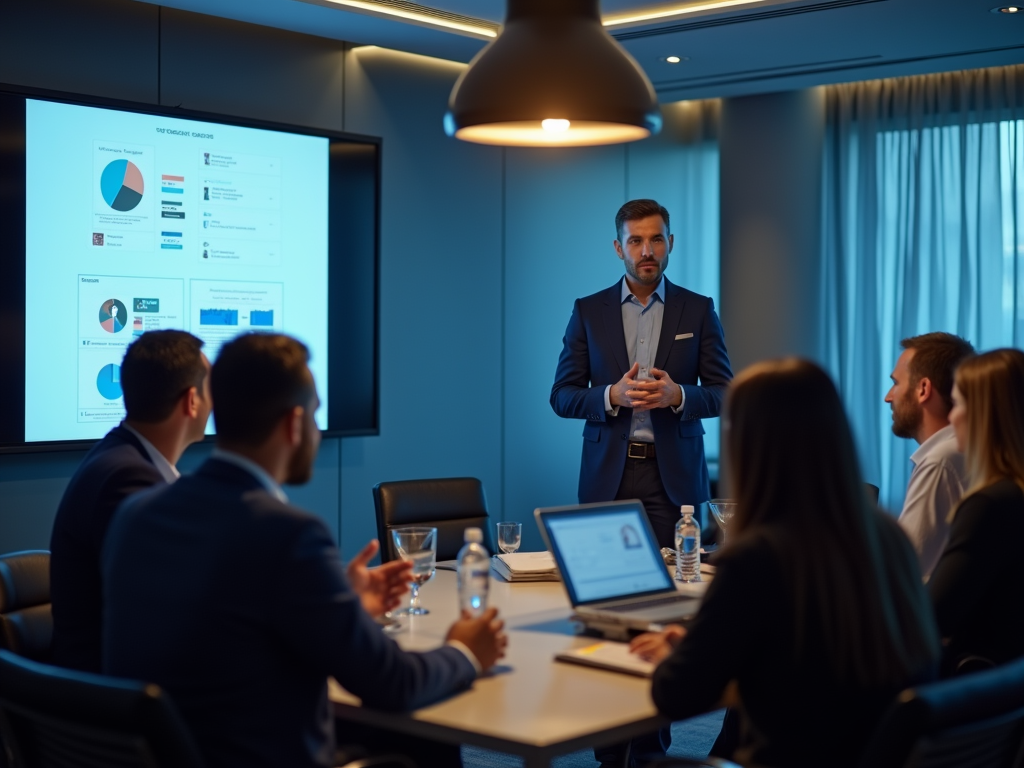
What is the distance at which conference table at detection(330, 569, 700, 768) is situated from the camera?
197cm

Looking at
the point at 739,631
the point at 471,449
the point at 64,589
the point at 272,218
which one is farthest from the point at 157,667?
the point at 471,449

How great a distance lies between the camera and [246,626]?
1960 millimetres

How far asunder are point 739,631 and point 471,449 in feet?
14.9

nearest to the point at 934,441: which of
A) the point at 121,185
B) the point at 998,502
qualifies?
the point at 998,502

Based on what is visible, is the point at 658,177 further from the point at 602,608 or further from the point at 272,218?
the point at 602,608

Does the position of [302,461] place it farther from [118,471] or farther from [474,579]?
[118,471]

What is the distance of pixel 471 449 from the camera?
21.3 feet

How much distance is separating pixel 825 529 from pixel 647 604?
2.61ft

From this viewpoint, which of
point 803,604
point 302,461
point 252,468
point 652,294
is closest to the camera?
point 803,604

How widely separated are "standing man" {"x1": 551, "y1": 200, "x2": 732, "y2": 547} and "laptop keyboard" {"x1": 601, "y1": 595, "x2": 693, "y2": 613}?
1.62 meters

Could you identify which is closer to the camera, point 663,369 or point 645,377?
point 645,377

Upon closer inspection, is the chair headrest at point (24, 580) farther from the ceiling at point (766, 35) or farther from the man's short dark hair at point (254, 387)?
the ceiling at point (766, 35)

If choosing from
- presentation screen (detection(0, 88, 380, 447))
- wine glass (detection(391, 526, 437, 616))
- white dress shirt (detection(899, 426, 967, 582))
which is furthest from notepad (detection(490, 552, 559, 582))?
presentation screen (detection(0, 88, 380, 447))

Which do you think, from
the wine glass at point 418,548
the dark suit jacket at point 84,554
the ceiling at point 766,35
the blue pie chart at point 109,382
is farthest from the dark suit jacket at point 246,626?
the ceiling at point 766,35
